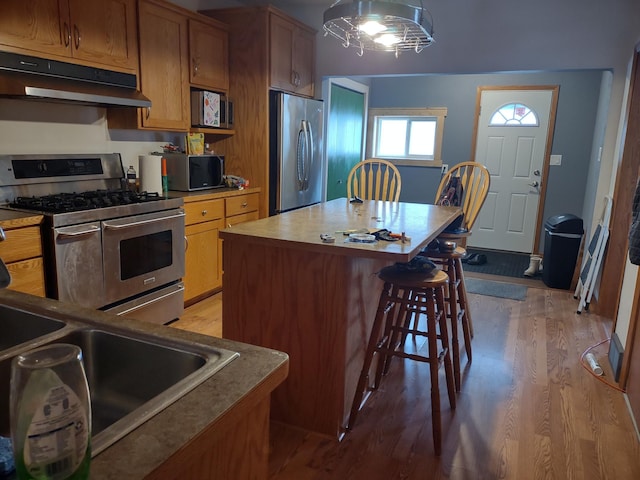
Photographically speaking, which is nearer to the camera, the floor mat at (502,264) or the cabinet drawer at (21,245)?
the cabinet drawer at (21,245)

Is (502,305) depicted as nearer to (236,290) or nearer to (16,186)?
(236,290)

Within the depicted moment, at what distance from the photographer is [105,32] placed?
2920 mm

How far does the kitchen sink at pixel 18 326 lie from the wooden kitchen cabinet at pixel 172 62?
2406mm

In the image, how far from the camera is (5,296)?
1.17m

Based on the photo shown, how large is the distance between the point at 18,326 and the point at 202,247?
248cm

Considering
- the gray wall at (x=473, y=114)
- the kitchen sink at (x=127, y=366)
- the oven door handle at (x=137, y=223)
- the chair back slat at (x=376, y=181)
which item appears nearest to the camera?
the kitchen sink at (x=127, y=366)

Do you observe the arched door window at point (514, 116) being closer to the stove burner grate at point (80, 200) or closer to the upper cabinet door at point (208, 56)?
the upper cabinet door at point (208, 56)

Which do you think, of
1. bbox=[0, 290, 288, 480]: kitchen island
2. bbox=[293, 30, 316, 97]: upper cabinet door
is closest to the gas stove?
bbox=[0, 290, 288, 480]: kitchen island

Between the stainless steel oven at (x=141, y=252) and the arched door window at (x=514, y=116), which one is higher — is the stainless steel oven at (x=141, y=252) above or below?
below

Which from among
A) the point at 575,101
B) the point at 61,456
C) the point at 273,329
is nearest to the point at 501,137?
the point at 575,101

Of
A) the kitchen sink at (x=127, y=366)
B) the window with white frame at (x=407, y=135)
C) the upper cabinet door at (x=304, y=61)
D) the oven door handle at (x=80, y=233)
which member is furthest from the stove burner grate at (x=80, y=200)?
the window with white frame at (x=407, y=135)

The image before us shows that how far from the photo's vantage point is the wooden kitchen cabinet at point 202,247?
11.2ft

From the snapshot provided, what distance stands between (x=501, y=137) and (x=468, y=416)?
415 cm

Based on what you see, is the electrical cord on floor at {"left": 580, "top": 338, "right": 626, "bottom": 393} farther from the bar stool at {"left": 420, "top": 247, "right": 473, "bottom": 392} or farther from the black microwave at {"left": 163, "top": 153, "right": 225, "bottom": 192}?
the black microwave at {"left": 163, "top": 153, "right": 225, "bottom": 192}
